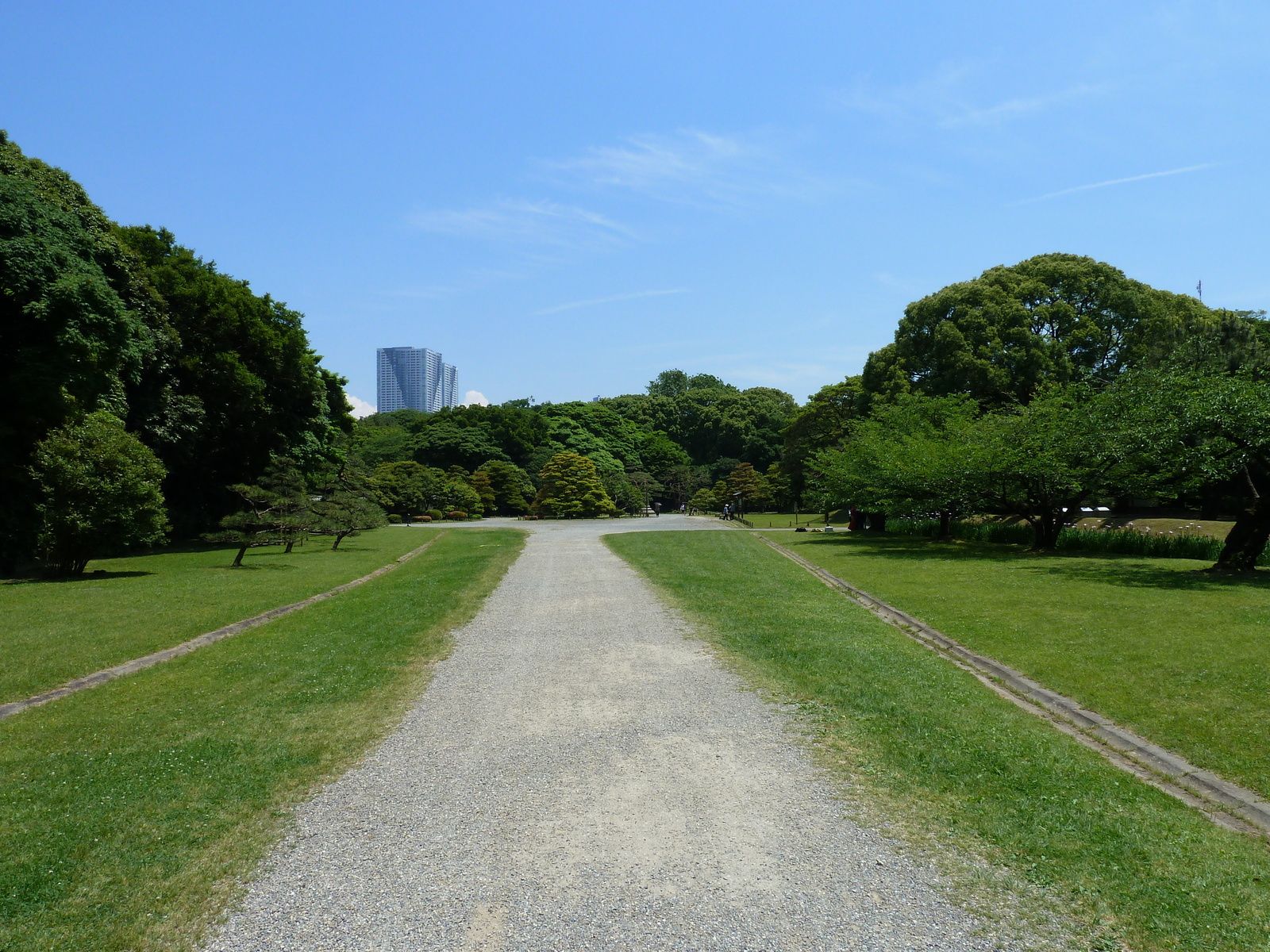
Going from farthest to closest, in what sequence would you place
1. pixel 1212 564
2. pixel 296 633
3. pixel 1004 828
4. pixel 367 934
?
1. pixel 1212 564
2. pixel 296 633
3. pixel 1004 828
4. pixel 367 934

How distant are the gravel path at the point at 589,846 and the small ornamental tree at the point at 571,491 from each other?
43.5 m

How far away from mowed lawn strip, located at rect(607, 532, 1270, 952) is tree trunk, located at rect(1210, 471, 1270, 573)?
1075cm

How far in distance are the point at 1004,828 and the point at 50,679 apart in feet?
27.9

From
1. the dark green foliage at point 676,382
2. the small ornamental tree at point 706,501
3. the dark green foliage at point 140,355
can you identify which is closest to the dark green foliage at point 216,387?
the dark green foliage at point 140,355

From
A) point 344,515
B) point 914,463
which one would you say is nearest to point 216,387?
point 344,515

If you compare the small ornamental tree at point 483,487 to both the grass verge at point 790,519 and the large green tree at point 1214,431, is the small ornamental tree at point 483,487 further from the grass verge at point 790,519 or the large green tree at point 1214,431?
the large green tree at point 1214,431

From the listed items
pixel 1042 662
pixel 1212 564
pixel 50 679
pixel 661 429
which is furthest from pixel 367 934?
pixel 661 429

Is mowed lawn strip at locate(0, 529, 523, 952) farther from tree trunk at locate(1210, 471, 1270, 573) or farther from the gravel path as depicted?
tree trunk at locate(1210, 471, 1270, 573)

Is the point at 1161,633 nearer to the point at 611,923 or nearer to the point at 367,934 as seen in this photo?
the point at 611,923

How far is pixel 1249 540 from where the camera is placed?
1527 centimetres

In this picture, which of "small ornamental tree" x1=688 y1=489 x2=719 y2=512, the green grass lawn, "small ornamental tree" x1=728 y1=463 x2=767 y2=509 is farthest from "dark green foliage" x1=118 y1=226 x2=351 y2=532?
"small ornamental tree" x1=688 y1=489 x2=719 y2=512

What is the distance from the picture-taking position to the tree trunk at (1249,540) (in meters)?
15.1

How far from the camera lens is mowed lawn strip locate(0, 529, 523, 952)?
3.28 m

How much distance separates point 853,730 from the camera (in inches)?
223
